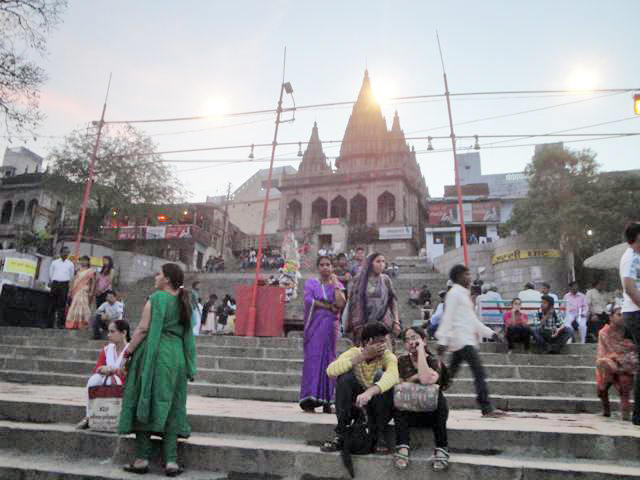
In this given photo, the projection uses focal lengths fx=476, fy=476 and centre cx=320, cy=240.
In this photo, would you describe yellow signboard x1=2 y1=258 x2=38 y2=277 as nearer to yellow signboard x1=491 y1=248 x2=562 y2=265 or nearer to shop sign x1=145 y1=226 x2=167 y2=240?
yellow signboard x1=491 y1=248 x2=562 y2=265

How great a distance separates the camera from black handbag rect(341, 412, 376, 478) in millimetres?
3353

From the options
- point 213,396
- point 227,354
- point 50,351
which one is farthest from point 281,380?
point 50,351

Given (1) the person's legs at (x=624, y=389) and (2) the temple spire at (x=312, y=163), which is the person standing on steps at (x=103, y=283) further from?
(2) the temple spire at (x=312, y=163)

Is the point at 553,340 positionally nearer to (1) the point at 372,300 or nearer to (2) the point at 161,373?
(1) the point at 372,300

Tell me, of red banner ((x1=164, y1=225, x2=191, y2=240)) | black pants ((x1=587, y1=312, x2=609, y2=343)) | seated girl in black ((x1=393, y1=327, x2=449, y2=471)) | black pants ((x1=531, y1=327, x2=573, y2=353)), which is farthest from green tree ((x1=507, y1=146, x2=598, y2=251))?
red banner ((x1=164, y1=225, x2=191, y2=240))

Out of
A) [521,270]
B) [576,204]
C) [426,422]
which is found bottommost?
[426,422]

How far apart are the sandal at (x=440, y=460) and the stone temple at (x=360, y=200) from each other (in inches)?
1309

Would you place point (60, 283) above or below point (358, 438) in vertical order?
above

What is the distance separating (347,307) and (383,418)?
1755 mm

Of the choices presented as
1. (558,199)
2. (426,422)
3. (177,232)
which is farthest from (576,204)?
(177,232)

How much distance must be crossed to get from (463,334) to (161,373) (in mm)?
2721

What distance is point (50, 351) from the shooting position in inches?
320

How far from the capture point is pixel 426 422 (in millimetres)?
3516

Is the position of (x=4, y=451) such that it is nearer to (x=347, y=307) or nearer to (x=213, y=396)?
(x=213, y=396)
